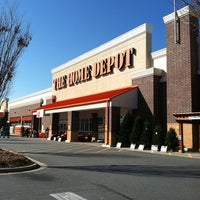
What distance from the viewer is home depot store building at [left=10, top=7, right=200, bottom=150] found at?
2412 centimetres

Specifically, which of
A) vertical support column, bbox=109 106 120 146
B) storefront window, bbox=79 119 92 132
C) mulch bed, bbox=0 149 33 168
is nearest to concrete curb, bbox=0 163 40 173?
mulch bed, bbox=0 149 33 168

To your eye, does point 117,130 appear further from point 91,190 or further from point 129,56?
point 91,190

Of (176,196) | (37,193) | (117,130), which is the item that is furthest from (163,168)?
(117,130)

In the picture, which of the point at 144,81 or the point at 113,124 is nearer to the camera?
the point at 113,124

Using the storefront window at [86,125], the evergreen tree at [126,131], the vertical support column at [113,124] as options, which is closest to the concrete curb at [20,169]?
the evergreen tree at [126,131]

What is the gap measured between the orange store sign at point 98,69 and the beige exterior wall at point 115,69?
0.35 metres

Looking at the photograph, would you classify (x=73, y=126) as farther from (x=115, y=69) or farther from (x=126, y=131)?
(x=126, y=131)

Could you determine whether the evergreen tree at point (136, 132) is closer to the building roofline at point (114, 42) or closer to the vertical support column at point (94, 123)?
the building roofline at point (114, 42)

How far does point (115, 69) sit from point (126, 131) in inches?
339

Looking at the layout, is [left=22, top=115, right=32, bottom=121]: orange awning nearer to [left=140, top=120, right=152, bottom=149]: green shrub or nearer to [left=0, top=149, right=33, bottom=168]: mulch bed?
[left=140, top=120, right=152, bottom=149]: green shrub

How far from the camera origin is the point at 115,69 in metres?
33.3

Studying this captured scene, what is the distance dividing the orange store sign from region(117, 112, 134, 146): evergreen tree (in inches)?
244

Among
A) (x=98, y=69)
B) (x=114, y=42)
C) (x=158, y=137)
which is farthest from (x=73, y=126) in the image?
(x=158, y=137)

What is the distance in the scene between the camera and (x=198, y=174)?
11844 millimetres
